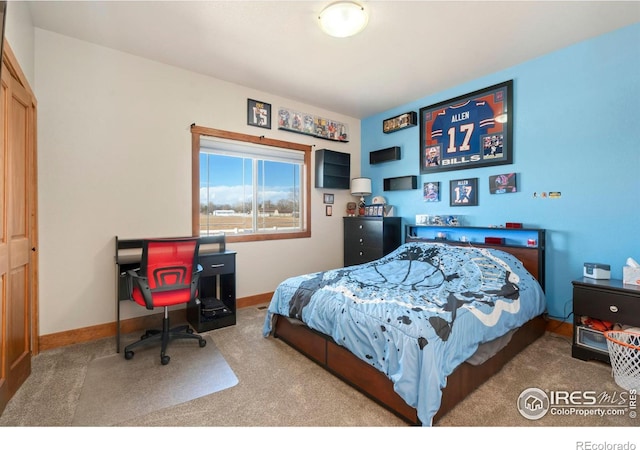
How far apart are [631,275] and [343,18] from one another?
3.05 metres

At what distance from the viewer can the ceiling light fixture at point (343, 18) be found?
2.19 metres

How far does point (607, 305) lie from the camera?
2318 millimetres

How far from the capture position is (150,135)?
3119 millimetres

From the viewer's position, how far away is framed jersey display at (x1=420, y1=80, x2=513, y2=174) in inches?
130

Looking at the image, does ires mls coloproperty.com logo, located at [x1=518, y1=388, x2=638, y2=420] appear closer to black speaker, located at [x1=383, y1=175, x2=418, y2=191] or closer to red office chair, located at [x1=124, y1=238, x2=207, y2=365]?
red office chair, located at [x1=124, y1=238, x2=207, y2=365]

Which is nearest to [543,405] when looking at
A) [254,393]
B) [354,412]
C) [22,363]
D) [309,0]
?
[354,412]

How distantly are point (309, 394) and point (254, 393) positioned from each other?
1.21 feet

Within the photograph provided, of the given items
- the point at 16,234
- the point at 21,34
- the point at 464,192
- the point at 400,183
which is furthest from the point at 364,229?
the point at 21,34

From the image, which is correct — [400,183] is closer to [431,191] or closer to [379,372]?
[431,191]

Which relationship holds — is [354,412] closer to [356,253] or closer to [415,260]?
[415,260]

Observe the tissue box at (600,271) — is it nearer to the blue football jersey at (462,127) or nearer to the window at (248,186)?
the blue football jersey at (462,127)

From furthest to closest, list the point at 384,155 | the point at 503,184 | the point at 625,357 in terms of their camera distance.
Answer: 1. the point at 384,155
2. the point at 503,184
3. the point at 625,357

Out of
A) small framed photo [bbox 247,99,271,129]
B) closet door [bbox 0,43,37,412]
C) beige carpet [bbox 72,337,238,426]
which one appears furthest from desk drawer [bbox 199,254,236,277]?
small framed photo [bbox 247,99,271,129]

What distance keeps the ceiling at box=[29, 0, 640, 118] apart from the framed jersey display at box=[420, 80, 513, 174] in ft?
0.95
